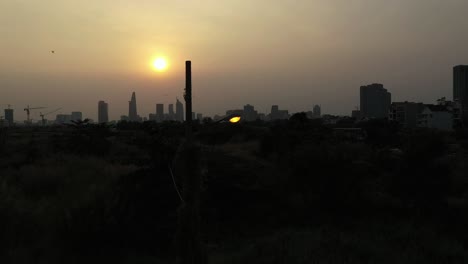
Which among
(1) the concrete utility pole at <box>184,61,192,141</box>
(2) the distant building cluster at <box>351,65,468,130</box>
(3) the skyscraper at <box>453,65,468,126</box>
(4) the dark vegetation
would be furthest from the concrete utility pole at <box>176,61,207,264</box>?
(3) the skyscraper at <box>453,65,468,126</box>

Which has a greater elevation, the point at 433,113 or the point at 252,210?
the point at 433,113

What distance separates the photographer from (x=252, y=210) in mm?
15484

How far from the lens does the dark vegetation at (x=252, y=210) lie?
415 inches

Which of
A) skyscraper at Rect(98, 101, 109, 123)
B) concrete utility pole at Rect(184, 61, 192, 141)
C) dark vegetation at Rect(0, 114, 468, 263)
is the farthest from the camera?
skyscraper at Rect(98, 101, 109, 123)

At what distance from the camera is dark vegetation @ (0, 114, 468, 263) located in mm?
10531

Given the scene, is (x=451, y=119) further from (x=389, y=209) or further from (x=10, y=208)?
(x=10, y=208)

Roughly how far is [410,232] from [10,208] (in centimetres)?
1082

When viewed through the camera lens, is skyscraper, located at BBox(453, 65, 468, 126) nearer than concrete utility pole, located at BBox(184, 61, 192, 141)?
No

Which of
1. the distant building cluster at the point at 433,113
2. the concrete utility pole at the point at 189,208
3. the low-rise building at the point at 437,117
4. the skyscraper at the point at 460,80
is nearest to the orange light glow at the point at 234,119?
the concrete utility pole at the point at 189,208

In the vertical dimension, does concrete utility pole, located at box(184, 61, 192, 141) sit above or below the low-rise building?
below

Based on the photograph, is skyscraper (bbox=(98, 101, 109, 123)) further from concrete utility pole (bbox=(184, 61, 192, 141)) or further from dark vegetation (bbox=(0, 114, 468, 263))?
concrete utility pole (bbox=(184, 61, 192, 141))

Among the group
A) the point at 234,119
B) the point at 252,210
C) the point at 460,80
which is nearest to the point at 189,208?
the point at 234,119

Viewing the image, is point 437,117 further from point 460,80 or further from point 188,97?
point 188,97

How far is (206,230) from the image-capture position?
1355 cm
